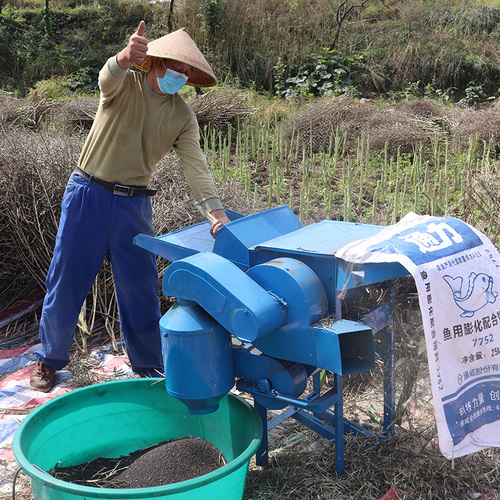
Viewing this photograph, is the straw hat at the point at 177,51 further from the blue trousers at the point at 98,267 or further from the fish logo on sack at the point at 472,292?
the fish logo on sack at the point at 472,292

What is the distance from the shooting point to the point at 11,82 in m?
10.2

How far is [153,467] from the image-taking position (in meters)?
1.84

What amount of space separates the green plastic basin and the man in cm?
63

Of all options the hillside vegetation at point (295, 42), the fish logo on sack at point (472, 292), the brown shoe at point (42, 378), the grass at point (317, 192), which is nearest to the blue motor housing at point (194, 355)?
the grass at point (317, 192)

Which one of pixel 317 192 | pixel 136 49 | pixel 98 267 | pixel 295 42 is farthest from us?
pixel 295 42

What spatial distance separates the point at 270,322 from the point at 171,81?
4.09ft

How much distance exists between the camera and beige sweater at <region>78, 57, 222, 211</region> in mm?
2436

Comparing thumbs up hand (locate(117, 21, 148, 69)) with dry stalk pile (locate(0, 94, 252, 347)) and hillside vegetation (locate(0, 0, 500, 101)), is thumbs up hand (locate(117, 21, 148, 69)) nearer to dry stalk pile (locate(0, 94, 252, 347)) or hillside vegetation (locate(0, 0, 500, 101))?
dry stalk pile (locate(0, 94, 252, 347))

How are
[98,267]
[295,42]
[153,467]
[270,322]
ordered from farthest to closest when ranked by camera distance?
[295,42] < [98,267] < [153,467] < [270,322]

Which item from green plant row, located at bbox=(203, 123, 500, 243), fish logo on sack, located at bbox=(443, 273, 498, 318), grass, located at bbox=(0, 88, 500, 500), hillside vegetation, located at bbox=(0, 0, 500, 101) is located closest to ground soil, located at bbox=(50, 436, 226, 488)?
grass, located at bbox=(0, 88, 500, 500)

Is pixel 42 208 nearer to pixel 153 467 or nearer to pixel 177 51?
pixel 177 51

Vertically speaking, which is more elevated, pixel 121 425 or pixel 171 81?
pixel 171 81

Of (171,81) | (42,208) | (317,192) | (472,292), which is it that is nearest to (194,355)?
(472,292)

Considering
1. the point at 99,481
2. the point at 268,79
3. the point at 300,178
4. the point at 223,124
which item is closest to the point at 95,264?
the point at 99,481
